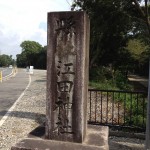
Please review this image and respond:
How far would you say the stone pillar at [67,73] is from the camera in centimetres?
474

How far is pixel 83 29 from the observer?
4.73 meters

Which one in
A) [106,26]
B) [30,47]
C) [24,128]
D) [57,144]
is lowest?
[24,128]

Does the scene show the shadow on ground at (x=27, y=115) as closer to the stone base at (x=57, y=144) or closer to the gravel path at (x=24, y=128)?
the gravel path at (x=24, y=128)

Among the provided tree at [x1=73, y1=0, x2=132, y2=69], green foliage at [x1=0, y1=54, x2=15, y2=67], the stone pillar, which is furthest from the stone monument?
green foliage at [x1=0, y1=54, x2=15, y2=67]

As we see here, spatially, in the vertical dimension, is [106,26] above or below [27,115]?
above

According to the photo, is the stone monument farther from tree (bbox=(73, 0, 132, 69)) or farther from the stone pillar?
tree (bbox=(73, 0, 132, 69))

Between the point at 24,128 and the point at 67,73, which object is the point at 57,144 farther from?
the point at 24,128

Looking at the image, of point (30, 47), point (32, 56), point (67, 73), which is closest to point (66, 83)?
point (67, 73)

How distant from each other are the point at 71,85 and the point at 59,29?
31.0 inches

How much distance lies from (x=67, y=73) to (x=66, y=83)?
14cm

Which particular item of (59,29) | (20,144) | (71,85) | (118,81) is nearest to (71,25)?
(59,29)

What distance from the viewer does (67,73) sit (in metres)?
4.77

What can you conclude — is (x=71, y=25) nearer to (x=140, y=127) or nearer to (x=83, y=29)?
(x=83, y=29)

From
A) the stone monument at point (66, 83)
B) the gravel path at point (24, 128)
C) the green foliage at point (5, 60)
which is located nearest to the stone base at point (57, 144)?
the stone monument at point (66, 83)
